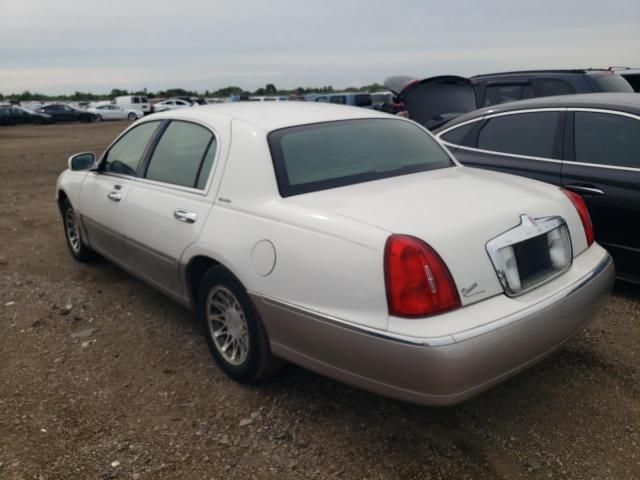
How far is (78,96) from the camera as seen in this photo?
80750mm

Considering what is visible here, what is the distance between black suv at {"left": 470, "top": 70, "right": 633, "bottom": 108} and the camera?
701cm

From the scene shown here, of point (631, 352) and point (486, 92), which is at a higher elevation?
point (486, 92)

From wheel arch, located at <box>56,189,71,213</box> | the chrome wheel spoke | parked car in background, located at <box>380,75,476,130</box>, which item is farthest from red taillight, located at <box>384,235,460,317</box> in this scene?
parked car in background, located at <box>380,75,476,130</box>

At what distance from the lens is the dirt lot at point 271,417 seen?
2648 mm

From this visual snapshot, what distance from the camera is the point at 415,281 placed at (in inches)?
94.2

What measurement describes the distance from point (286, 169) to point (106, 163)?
2.29m

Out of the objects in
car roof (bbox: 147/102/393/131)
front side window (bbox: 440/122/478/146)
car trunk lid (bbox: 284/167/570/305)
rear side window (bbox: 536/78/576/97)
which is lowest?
car trunk lid (bbox: 284/167/570/305)

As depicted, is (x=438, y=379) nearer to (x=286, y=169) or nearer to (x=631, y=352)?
(x=286, y=169)

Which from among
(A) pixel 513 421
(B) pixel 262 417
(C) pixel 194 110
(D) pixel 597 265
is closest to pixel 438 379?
(A) pixel 513 421

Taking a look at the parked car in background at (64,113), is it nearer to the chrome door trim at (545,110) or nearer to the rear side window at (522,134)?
the chrome door trim at (545,110)

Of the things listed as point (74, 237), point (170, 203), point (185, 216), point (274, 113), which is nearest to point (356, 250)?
point (185, 216)

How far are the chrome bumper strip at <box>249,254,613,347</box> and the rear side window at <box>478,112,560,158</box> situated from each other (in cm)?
210

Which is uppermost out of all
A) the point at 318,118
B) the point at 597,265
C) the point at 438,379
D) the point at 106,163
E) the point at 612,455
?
the point at 318,118
